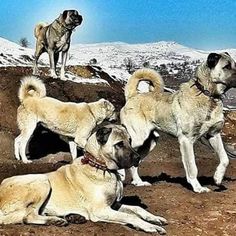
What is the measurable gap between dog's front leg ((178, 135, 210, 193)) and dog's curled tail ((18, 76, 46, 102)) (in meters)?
5.20

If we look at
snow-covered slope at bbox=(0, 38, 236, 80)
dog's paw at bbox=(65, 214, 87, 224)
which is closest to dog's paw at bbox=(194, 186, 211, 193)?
dog's paw at bbox=(65, 214, 87, 224)

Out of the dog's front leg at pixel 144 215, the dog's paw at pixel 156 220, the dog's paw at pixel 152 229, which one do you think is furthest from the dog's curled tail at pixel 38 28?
the dog's paw at pixel 152 229

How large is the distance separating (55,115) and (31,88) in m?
0.91

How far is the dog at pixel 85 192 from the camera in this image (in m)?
7.79

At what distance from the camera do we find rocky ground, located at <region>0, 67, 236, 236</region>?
7957 mm

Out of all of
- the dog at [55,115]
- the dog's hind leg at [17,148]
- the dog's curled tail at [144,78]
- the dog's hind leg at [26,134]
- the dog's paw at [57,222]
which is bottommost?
the dog's hind leg at [17,148]

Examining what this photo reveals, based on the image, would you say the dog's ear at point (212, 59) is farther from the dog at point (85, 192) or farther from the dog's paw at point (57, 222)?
the dog's paw at point (57, 222)

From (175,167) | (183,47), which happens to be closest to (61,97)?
(175,167)

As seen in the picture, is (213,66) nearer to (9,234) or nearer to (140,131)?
(140,131)

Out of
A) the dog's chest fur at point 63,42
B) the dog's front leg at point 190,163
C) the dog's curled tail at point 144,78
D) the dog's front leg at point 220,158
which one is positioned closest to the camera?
the dog's front leg at point 190,163

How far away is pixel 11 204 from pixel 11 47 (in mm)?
35511

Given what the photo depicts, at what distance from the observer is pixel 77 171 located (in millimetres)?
8227

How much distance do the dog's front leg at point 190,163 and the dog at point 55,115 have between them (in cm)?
463

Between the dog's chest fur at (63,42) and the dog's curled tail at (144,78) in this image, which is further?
the dog's chest fur at (63,42)
